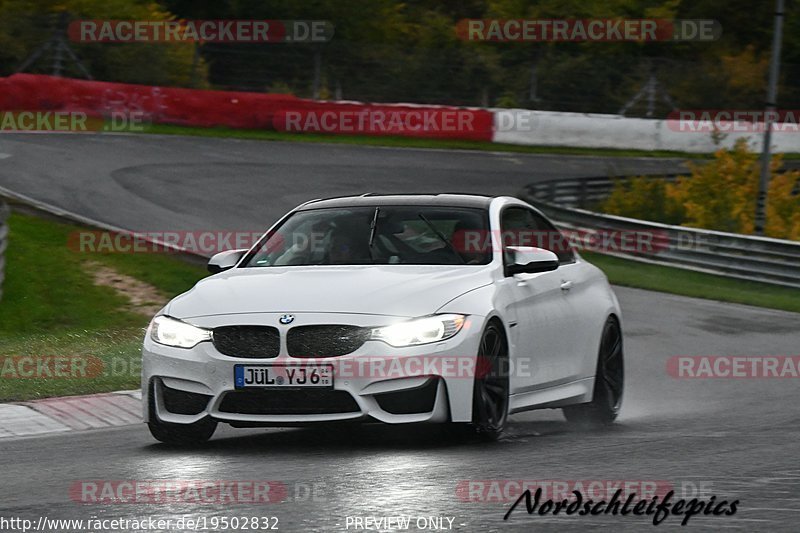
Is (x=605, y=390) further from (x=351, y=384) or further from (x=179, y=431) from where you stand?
(x=179, y=431)

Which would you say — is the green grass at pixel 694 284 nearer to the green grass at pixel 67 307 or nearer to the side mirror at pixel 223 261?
the green grass at pixel 67 307

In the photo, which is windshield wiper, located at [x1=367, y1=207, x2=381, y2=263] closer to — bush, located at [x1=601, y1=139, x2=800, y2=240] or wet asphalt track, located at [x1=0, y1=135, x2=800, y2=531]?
wet asphalt track, located at [x1=0, y1=135, x2=800, y2=531]

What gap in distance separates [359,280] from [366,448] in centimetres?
96

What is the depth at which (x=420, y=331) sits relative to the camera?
8258mm

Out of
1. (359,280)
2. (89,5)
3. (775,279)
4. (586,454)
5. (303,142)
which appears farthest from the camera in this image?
(89,5)

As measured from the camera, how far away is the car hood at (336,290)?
833 centimetres

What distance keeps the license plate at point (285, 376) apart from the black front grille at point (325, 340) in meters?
0.09

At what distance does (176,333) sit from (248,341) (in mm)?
481

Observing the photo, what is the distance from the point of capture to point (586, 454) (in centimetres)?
816

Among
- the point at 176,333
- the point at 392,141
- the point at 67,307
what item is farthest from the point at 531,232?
the point at 392,141

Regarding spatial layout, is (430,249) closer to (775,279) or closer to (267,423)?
(267,423)

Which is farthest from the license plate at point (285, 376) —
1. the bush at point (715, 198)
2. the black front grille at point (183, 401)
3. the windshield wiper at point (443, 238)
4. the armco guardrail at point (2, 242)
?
the bush at point (715, 198)

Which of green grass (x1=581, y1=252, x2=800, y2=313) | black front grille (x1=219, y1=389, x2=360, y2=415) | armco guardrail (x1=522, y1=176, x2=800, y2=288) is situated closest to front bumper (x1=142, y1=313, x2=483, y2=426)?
black front grille (x1=219, y1=389, x2=360, y2=415)

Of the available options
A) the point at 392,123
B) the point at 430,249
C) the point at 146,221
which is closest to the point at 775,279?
the point at 146,221
